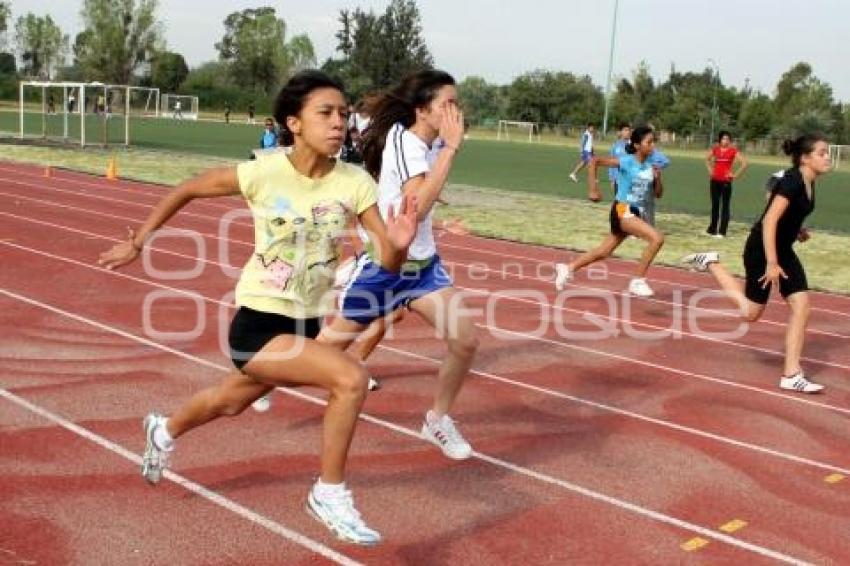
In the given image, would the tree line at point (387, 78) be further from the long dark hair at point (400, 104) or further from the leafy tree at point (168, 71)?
the long dark hair at point (400, 104)

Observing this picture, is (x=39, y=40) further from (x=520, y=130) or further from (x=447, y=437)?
(x=447, y=437)

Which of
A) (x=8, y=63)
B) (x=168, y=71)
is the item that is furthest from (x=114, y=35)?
Answer: (x=8, y=63)

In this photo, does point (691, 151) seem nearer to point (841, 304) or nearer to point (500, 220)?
point (500, 220)

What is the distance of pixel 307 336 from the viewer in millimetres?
3930

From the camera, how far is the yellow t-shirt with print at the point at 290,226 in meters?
3.87

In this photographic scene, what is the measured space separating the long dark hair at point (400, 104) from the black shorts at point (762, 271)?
3.22m

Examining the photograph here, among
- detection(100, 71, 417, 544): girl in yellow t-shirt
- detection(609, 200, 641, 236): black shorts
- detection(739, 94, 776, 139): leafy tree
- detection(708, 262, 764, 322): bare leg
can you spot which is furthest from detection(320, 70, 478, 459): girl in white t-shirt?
detection(739, 94, 776, 139): leafy tree

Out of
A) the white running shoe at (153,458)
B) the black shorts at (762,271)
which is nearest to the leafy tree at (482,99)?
the black shorts at (762,271)

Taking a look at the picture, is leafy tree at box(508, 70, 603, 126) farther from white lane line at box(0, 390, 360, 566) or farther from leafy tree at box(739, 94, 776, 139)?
white lane line at box(0, 390, 360, 566)

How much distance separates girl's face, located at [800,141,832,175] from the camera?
696 cm

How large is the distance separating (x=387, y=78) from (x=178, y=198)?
9640 cm

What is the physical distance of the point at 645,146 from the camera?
34.1 ft

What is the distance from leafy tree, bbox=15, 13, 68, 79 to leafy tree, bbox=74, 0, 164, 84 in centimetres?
1835

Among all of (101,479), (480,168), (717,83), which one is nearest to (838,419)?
(101,479)
